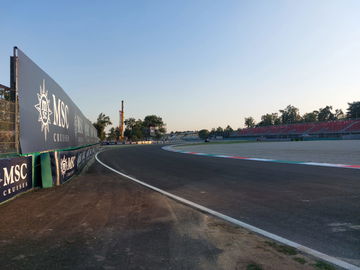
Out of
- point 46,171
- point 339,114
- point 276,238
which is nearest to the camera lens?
point 276,238

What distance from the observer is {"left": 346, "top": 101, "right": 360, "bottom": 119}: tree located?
116312 mm

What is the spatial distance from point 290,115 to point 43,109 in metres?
162

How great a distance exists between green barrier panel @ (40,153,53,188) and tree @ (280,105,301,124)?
15971 centimetres

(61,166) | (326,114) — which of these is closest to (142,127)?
(326,114)

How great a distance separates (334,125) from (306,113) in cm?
7105

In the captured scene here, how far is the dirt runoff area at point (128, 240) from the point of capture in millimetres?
2869

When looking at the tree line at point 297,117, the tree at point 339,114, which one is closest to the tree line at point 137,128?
the tree line at point 297,117

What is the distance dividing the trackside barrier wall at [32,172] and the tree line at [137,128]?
85115mm

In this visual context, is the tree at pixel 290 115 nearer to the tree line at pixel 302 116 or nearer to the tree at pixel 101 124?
the tree line at pixel 302 116

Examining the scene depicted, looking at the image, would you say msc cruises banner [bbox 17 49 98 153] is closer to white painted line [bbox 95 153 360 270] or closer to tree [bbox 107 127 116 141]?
white painted line [bbox 95 153 360 270]

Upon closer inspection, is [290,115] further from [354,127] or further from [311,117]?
[354,127]

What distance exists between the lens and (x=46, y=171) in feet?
26.6

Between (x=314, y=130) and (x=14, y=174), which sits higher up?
(x=314, y=130)

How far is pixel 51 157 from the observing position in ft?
26.9
